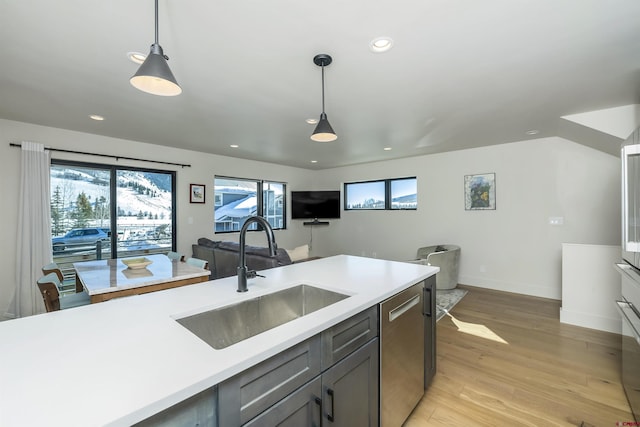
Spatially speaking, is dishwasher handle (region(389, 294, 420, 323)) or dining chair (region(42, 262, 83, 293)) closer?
dishwasher handle (region(389, 294, 420, 323))

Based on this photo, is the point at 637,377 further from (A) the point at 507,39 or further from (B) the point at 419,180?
(B) the point at 419,180

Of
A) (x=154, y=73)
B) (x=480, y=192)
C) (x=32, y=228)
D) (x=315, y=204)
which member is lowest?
(x=32, y=228)

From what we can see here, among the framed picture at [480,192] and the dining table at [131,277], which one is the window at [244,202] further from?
the framed picture at [480,192]

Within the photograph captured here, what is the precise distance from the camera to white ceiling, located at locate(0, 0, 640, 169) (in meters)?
1.58

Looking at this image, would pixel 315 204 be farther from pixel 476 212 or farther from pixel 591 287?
pixel 591 287

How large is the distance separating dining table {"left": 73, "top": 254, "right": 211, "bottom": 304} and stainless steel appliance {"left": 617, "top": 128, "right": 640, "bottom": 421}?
9.97 ft

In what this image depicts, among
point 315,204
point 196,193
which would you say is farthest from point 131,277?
point 315,204

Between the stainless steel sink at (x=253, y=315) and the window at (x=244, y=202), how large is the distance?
421cm

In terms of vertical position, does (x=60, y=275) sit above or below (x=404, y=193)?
below

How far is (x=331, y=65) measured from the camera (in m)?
2.12

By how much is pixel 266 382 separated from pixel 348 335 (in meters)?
0.46

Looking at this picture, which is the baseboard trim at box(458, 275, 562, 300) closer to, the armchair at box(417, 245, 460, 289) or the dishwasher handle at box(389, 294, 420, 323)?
the armchair at box(417, 245, 460, 289)

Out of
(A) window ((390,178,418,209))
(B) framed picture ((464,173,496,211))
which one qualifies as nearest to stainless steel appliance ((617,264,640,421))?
(B) framed picture ((464,173,496,211))

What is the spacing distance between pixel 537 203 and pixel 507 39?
11.0ft
